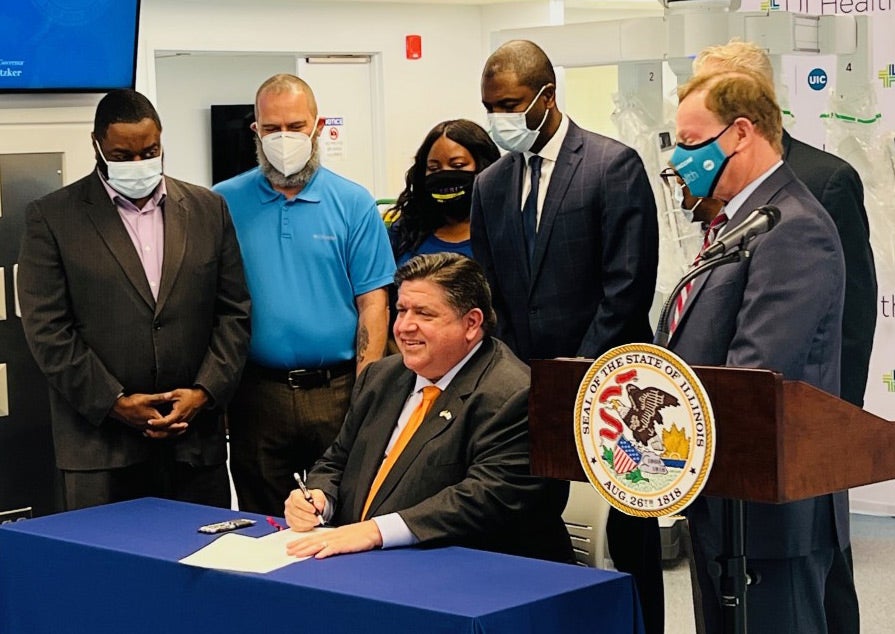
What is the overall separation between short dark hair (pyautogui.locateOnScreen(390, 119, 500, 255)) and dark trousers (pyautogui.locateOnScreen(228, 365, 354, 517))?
22.1 inches

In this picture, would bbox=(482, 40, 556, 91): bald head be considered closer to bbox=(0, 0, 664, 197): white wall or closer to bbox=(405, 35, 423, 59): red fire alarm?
bbox=(0, 0, 664, 197): white wall

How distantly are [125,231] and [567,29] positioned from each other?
1.43 metres

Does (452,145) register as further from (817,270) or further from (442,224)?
(817,270)

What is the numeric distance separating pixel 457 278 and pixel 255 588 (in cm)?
87

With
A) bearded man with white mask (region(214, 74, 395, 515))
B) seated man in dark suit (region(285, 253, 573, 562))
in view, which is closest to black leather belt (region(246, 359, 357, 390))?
bearded man with white mask (region(214, 74, 395, 515))

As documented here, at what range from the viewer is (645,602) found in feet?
11.4

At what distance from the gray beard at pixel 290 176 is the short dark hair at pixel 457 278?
892 millimetres

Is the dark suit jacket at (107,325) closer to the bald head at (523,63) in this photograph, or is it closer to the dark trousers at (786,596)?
the bald head at (523,63)

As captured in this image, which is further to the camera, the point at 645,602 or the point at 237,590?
the point at 645,602

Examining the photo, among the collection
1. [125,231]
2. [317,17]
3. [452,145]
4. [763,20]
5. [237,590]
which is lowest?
[237,590]

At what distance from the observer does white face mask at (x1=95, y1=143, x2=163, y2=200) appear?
3.61 metres

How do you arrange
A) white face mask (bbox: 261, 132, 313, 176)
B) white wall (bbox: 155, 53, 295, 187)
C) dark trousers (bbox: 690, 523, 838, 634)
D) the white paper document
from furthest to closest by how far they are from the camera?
white wall (bbox: 155, 53, 295, 187) → white face mask (bbox: 261, 132, 313, 176) → the white paper document → dark trousers (bbox: 690, 523, 838, 634)

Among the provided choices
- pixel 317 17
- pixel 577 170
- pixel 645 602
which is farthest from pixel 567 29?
pixel 317 17

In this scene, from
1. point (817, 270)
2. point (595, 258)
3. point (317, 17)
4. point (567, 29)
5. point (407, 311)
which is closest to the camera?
point (817, 270)
